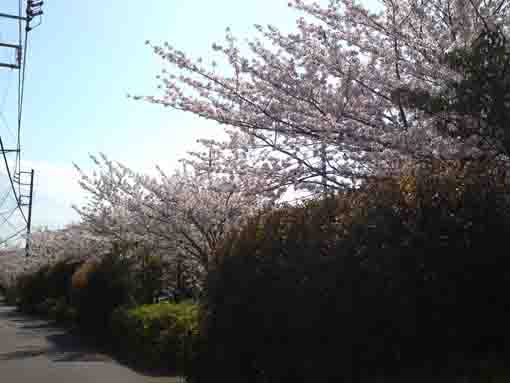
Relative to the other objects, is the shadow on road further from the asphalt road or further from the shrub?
the shrub

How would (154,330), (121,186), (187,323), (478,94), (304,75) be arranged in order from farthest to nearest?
1. (121,186)
2. (154,330)
3. (187,323)
4. (304,75)
5. (478,94)

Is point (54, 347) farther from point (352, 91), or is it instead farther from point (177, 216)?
point (352, 91)

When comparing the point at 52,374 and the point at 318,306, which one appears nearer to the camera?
the point at 318,306

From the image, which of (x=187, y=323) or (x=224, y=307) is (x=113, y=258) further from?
(x=224, y=307)

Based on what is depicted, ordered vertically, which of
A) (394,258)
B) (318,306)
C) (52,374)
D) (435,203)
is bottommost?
(52,374)

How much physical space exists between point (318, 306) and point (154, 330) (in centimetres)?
704

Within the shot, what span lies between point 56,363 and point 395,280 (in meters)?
9.77

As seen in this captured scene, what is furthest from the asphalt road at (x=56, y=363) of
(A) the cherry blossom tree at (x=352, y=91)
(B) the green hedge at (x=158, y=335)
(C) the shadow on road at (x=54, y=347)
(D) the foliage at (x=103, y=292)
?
(A) the cherry blossom tree at (x=352, y=91)

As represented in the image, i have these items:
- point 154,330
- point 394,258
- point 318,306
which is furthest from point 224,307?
point 154,330

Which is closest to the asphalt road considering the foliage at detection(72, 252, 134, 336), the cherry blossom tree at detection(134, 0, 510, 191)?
the foliage at detection(72, 252, 134, 336)

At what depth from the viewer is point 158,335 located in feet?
38.4

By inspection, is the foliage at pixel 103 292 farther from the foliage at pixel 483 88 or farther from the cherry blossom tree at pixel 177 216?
the foliage at pixel 483 88

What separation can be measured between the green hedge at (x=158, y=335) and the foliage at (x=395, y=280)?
11.0ft

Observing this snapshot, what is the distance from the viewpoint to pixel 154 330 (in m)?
12.0
